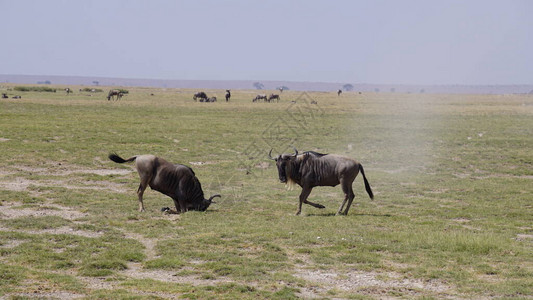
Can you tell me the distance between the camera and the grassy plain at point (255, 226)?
9.12 metres

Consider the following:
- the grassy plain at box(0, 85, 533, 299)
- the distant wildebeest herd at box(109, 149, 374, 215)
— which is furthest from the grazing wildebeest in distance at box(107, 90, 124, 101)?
the distant wildebeest herd at box(109, 149, 374, 215)

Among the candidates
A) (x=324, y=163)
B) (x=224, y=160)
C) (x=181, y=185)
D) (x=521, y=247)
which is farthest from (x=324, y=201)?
(x=224, y=160)

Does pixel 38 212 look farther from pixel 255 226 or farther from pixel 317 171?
pixel 317 171

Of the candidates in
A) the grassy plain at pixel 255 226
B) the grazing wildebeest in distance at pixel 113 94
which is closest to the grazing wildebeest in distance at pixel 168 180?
the grassy plain at pixel 255 226

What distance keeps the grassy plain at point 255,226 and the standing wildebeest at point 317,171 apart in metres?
0.75

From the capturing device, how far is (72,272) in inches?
375

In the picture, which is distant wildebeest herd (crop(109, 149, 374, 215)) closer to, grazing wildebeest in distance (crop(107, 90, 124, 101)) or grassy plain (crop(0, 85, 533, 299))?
grassy plain (crop(0, 85, 533, 299))

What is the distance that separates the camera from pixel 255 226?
13148 millimetres

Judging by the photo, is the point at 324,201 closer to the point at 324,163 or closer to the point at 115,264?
the point at 324,163

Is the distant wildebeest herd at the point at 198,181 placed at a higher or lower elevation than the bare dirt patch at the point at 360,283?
higher

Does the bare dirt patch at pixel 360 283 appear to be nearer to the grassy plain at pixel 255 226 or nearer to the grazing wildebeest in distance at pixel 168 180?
the grassy plain at pixel 255 226

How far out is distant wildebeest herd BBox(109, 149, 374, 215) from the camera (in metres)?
14.9

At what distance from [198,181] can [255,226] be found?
8.70 ft

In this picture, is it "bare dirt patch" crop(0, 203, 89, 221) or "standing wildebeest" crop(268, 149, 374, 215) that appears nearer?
"bare dirt patch" crop(0, 203, 89, 221)
